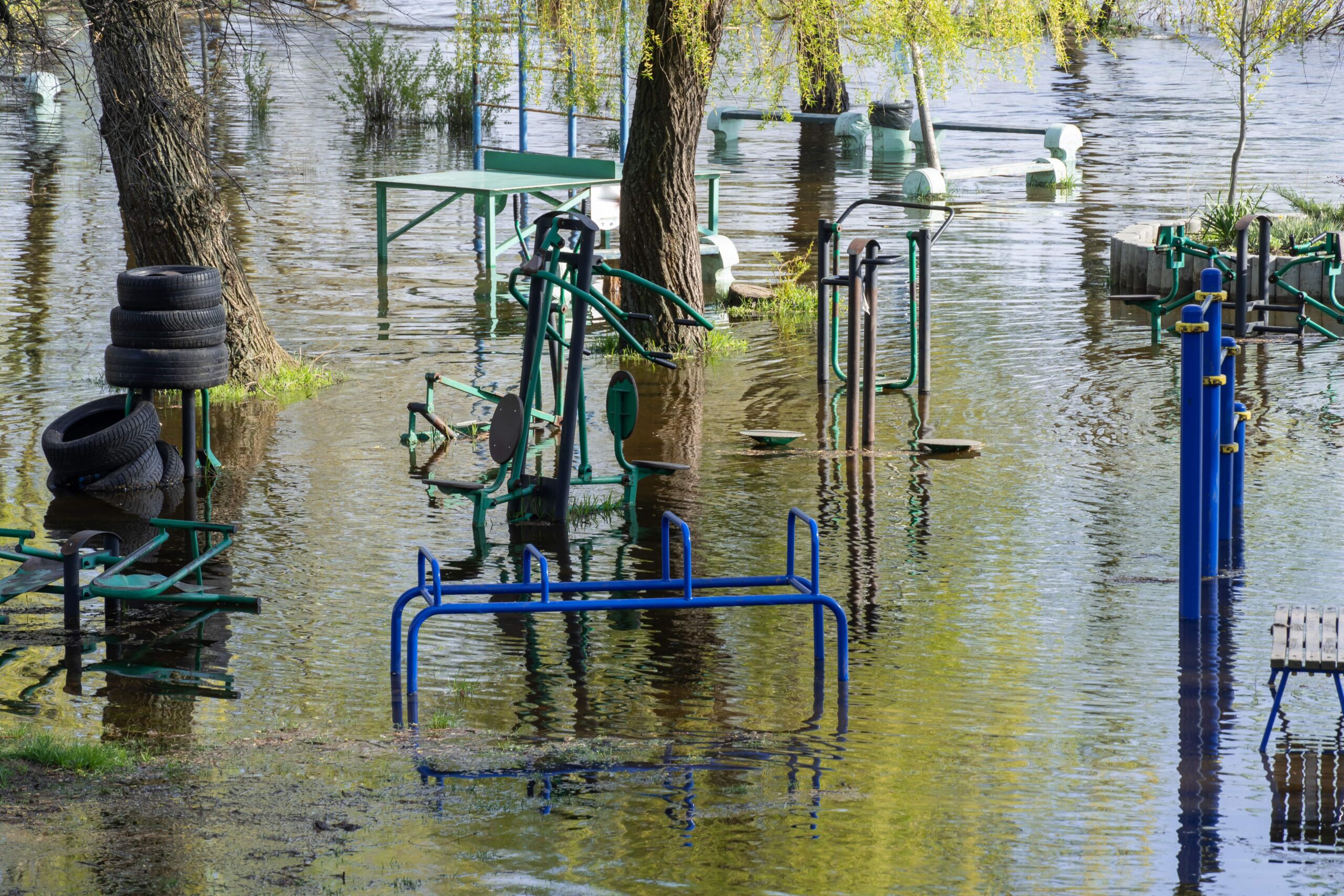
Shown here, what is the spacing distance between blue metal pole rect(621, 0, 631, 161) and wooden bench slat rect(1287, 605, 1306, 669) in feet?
29.4

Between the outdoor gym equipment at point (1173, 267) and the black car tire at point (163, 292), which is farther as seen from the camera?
the outdoor gym equipment at point (1173, 267)

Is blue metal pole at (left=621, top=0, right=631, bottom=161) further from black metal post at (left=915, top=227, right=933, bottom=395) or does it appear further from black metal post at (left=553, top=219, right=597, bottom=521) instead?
black metal post at (left=553, top=219, right=597, bottom=521)

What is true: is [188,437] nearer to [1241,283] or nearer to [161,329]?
[161,329]

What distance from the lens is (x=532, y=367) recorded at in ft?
30.8

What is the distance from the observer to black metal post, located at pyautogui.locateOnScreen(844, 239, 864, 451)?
11039mm

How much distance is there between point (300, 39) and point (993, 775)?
164ft

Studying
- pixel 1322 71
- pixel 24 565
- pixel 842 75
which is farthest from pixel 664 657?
pixel 1322 71

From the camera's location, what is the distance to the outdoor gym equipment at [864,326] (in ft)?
36.4

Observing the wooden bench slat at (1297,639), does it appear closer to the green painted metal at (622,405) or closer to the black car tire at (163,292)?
the green painted metal at (622,405)

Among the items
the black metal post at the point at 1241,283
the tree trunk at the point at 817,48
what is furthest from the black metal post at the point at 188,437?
the black metal post at the point at 1241,283

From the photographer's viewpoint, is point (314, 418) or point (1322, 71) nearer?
point (314, 418)

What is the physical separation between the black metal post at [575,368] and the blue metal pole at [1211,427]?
9.32ft

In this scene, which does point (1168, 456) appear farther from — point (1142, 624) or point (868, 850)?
point (868, 850)

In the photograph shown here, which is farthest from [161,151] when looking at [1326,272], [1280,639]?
[1326,272]
